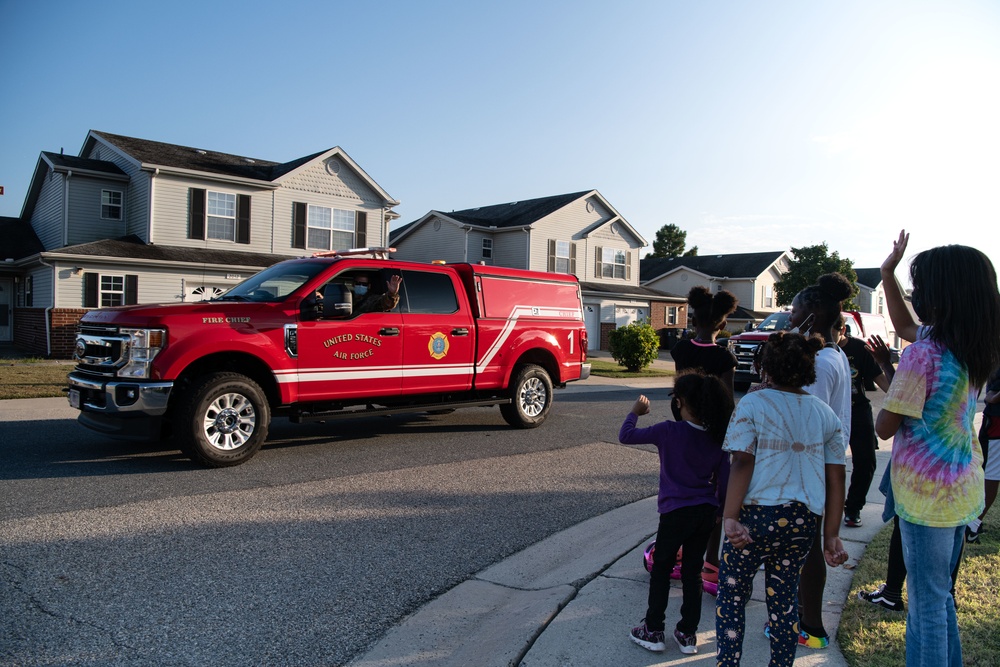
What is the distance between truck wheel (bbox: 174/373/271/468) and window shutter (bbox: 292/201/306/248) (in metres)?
18.9

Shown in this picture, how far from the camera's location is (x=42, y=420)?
9609 mm

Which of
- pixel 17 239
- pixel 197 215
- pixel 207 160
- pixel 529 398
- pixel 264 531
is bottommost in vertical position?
pixel 264 531

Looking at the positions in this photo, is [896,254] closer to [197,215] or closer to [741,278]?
[197,215]

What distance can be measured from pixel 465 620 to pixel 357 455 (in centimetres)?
435

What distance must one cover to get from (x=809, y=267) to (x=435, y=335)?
42124 mm

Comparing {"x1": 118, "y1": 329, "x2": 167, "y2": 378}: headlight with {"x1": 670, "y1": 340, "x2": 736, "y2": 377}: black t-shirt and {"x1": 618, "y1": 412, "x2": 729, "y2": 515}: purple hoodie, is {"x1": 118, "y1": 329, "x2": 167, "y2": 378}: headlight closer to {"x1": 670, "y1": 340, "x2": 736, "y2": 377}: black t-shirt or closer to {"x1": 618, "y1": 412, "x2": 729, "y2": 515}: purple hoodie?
{"x1": 670, "y1": 340, "x2": 736, "y2": 377}: black t-shirt

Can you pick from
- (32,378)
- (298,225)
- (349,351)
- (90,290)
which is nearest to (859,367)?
(349,351)

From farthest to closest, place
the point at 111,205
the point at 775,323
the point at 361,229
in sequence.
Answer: the point at 361,229, the point at 111,205, the point at 775,323

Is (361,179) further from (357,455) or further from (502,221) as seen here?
(357,455)

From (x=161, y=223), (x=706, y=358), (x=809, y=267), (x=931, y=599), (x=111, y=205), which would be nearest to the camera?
(x=931, y=599)

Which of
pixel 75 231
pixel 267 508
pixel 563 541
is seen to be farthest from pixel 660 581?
pixel 75 231

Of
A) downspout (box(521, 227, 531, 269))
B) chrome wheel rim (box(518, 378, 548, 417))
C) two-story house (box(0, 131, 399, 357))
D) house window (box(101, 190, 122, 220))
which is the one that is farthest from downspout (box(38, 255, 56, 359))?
downspout (box(521, 227, 531, 269))

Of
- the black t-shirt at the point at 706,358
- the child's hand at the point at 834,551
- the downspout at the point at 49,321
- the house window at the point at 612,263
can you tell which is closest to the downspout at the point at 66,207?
the downspout at the point at 49,321

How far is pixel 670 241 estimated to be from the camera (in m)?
81.3
